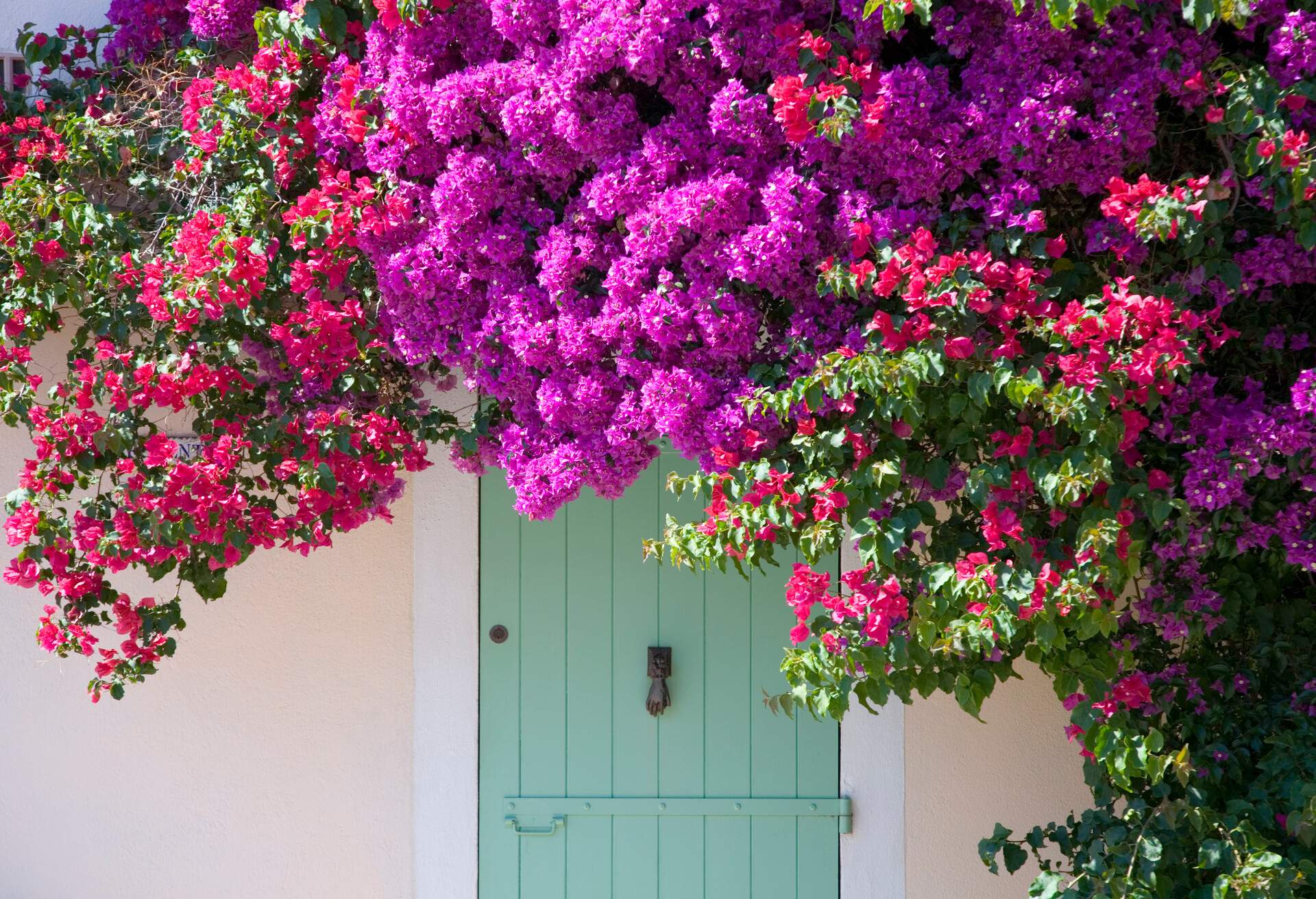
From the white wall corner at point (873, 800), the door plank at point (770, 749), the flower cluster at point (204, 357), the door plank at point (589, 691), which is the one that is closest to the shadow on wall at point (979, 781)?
the white wall corner at point (873, 800)

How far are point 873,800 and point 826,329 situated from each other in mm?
1948

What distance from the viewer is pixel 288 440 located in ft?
10.5

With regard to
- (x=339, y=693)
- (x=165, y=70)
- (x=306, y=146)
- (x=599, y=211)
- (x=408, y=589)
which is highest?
(x=165, y=70)

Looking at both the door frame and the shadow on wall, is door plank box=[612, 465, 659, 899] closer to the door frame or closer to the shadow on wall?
the door frame

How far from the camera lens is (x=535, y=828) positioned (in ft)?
13.1

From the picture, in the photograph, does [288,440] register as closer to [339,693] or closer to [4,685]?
[339,693]

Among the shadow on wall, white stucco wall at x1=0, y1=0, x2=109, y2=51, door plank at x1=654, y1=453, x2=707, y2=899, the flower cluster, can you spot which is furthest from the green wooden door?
white stucco wall at x1=0, y1=0, x2=109, y2=51

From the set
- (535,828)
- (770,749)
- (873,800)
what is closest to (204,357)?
(535,828)

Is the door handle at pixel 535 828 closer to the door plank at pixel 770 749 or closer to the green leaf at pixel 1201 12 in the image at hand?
the door plank at pixel 770 749

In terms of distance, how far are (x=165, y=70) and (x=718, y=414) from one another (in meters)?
2.17

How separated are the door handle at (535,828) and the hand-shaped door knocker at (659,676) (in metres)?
0.50

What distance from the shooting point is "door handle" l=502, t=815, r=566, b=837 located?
3992 millimetres

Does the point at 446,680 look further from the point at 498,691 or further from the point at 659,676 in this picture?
the point at 659,676

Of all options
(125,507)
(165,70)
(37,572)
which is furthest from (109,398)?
(165,70)
